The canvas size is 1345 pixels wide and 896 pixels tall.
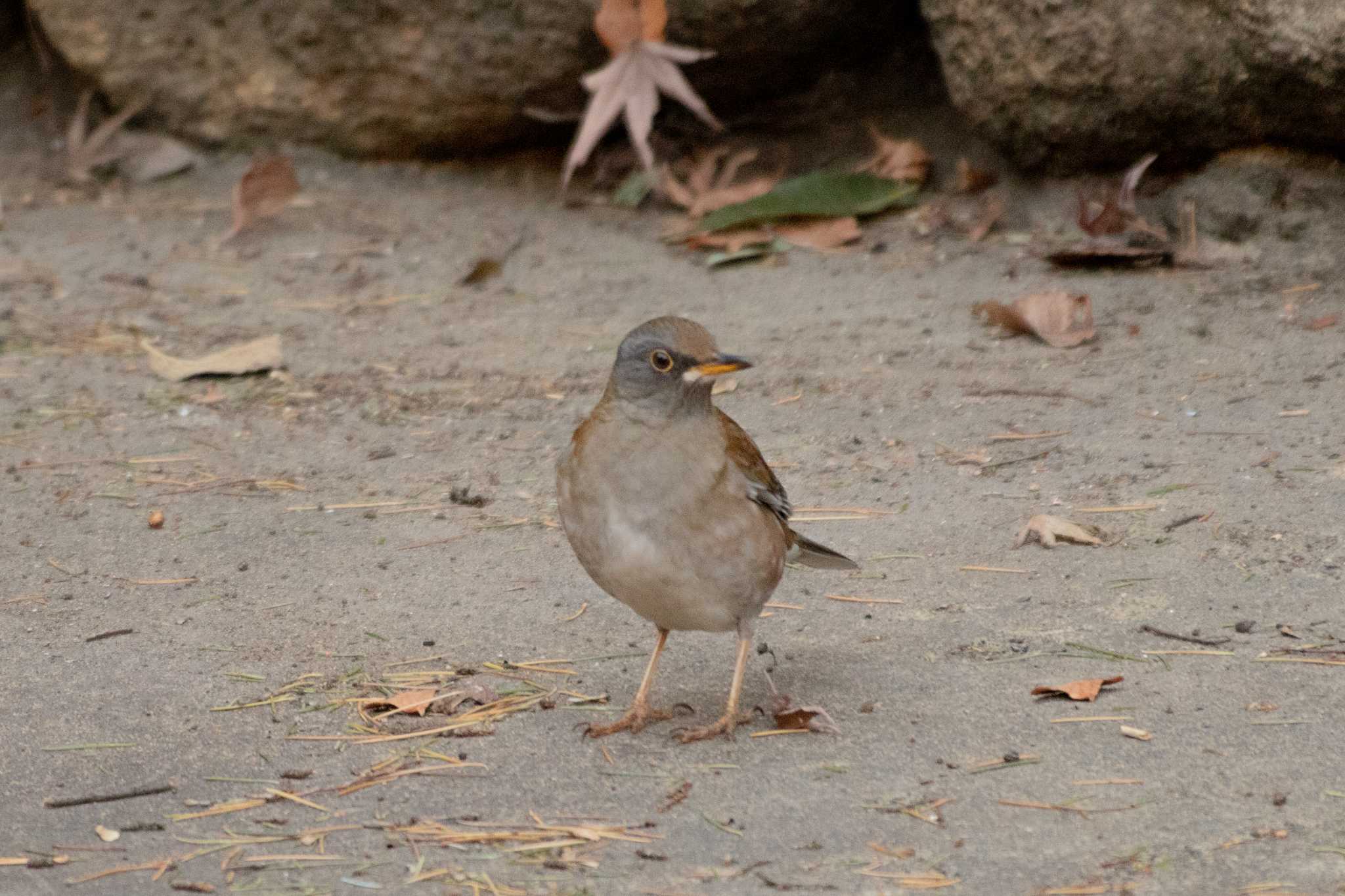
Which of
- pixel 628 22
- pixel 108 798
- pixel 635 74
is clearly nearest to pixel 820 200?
pixel 635 74

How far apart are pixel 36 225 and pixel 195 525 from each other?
14.0ft

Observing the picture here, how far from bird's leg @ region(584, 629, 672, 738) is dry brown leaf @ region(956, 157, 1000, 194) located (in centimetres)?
479

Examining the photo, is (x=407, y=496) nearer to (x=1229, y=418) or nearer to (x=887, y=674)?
(x=887, y=674)

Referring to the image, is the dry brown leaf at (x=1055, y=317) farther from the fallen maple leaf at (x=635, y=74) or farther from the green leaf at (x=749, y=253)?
the fallen maple leaf at (x=635, y=74)

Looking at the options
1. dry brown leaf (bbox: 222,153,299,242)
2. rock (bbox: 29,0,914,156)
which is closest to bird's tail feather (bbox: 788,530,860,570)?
rock (bbox: 29,0,914,156)

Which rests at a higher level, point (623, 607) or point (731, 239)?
point (731, 239)

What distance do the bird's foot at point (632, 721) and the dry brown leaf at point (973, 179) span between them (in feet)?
16.2

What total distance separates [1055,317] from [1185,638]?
284 centimetres

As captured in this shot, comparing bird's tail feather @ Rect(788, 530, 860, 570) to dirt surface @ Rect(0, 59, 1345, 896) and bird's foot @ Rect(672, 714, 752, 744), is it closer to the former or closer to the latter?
dirt surface @ Rect(0, 59, 1345, 896)

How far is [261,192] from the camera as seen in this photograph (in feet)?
30.5

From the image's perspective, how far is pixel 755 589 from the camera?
4324 mm

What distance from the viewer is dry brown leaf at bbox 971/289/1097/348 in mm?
7184

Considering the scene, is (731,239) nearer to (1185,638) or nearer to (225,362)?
(225,362)

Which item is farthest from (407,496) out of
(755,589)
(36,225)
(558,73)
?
(36,225)
